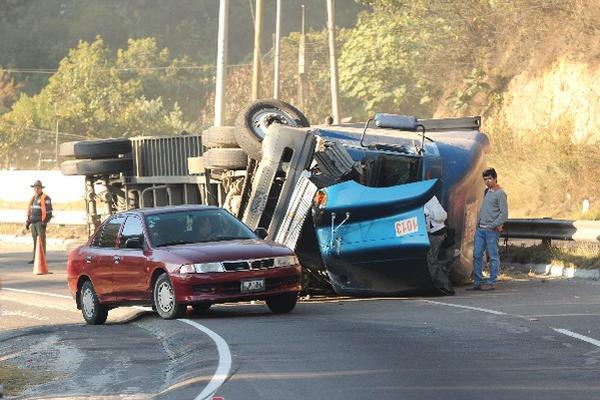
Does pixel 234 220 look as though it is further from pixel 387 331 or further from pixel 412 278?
pixel 387 331

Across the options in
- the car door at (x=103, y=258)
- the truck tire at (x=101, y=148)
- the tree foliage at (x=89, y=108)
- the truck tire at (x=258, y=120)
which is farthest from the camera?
the tree foliage at (x=89, y=108)

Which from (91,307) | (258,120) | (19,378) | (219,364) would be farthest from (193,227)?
(219,364)

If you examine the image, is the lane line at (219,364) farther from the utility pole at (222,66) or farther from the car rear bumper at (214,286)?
the utility pole at (222,66)

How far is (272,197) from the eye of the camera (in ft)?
62.8

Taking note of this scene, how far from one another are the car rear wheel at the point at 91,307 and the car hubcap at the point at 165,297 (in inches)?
61.5

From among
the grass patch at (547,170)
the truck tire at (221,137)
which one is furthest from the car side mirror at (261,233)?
the grass patch at (547,170)

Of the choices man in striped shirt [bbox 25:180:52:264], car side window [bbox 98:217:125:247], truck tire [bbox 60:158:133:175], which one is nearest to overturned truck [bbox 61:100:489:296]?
car side window [bbox 98:217:125:247]

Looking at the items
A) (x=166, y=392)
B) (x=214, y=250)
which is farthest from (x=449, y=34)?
(x=166, y=392)

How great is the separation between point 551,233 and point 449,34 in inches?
1182

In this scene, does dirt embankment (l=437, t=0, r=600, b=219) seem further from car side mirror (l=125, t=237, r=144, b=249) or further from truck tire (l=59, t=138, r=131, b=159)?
car side mirror (l=125, t=237, r=144, b=249)

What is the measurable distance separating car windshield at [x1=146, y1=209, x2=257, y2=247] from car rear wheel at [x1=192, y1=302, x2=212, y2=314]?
858 millimetres

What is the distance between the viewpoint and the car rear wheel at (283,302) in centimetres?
1641

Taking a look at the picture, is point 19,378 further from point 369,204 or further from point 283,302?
point 369,204

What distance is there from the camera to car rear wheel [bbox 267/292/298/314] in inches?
646
